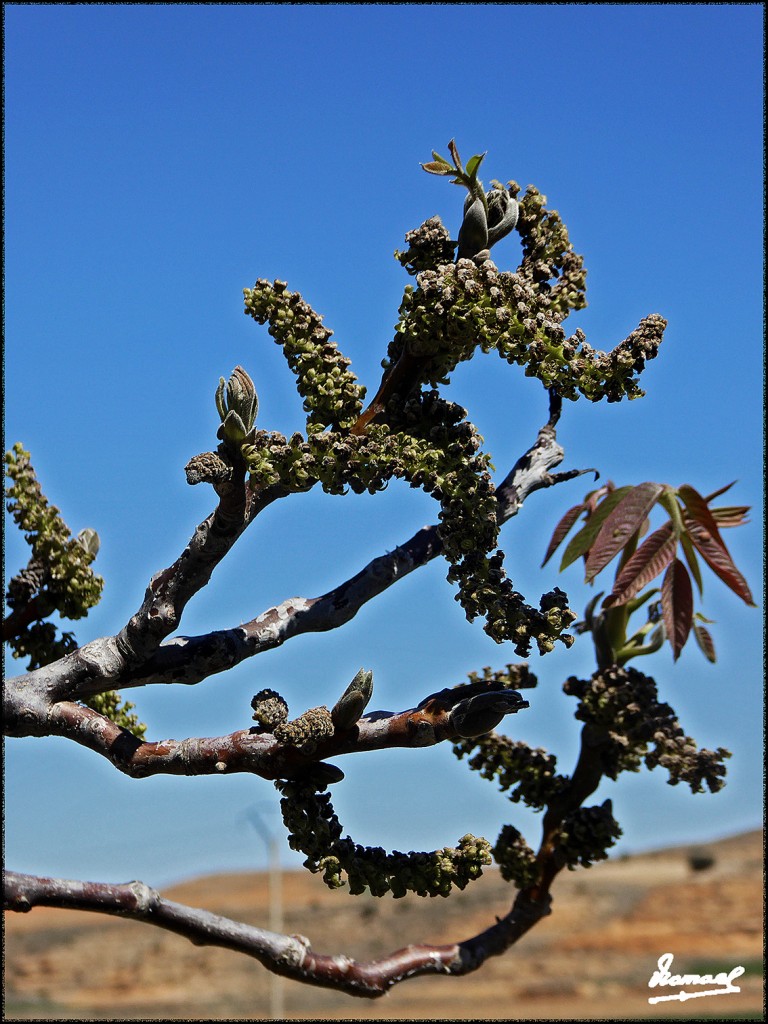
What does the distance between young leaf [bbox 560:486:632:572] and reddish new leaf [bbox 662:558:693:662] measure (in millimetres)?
235

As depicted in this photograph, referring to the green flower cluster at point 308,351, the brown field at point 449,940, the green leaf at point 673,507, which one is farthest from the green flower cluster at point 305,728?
the brown field at point 449,940

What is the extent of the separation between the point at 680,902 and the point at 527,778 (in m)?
37.3

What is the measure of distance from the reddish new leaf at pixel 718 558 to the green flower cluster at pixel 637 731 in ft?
3.61

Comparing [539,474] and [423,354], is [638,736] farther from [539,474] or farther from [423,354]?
[423,354]

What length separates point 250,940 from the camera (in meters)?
3.03

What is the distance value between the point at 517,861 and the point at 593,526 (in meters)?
1.55

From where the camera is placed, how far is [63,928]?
40656 millimetres

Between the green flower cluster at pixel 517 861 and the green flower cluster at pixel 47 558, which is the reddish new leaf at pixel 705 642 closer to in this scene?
the green flower cluster at pixel 517 861

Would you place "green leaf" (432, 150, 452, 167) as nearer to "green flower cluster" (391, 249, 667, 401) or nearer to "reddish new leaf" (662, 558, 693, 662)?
"green flower cluster" (391, 249, 667, 401)

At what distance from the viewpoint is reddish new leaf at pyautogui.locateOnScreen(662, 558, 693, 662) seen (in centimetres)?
290

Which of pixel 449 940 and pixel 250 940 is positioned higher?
pixel 250 940

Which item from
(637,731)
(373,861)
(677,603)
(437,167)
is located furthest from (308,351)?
(637,731)

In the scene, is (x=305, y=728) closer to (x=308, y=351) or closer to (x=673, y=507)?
(x=308, y=351)

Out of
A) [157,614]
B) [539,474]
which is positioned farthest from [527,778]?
[157,614]
